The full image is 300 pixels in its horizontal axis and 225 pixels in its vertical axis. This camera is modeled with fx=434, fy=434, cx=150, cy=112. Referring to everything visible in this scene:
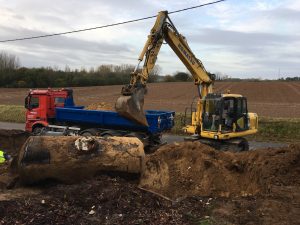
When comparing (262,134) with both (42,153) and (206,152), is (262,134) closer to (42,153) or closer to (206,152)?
(206,152)

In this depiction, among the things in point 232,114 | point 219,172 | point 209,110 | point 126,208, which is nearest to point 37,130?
point 209,110

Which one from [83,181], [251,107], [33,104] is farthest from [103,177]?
[251,107]

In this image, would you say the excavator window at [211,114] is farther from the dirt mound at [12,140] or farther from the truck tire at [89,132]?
the dirt mound at [12,140]

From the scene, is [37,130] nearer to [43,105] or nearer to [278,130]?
[43,105]

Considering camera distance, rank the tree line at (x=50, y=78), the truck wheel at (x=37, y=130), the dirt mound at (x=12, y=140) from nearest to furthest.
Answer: the dirt mound at (x=12, y=140) < the truck wheel at (x=37, y=130) < the tree line at (x=50, y=78)

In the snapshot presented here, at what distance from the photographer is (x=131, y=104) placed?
12.3 metres

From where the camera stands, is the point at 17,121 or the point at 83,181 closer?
the point at 83,181

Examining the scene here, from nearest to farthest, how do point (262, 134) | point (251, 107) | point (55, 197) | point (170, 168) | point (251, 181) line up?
point (55, 197)
point (251, 181)
point (170, 168)
point (262, 134)
point (251, 107)

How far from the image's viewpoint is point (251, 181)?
10219 mm

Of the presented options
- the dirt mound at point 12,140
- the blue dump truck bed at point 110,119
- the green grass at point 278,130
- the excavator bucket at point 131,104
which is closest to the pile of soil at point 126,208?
the excavator bucket at point 131,104

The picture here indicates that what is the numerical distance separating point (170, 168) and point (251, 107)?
75.6ft

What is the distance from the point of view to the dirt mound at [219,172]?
32.2ft

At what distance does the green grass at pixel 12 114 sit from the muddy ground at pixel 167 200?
23.9 metres

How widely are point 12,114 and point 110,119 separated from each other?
68.4 ft
